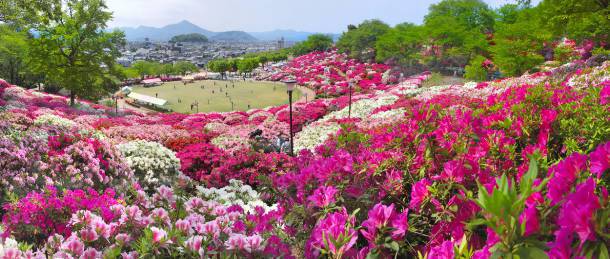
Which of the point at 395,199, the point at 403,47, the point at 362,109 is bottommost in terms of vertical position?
the point at 362,109

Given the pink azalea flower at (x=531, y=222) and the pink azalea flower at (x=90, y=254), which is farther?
the pink azalea flower at (x=90, y=254)

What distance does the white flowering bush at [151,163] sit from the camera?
8008mm

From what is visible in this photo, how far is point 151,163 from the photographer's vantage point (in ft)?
27.0

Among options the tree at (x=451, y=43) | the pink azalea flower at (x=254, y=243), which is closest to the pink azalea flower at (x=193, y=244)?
the pink azalea flower at (x=254, y=243)

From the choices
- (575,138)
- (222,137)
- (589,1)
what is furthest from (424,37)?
(575,138)

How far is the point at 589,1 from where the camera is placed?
53.5 feet

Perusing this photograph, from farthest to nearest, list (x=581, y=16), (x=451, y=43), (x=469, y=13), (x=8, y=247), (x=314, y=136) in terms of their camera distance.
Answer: (x=469, y=13) < (x=451, y=43) < (x=581, y=16) < (x=314, y=136) < (x=8, y=247)

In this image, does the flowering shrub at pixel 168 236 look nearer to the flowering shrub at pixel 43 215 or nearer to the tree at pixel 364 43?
the flowering shrub at pixel 43 215

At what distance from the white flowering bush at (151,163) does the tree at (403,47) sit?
44.8 metres

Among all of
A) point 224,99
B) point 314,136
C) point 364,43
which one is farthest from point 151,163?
point 364,43

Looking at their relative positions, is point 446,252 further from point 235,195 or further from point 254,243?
point 235,195

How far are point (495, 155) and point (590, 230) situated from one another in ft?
5.76

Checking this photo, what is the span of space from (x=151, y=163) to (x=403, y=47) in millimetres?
50815

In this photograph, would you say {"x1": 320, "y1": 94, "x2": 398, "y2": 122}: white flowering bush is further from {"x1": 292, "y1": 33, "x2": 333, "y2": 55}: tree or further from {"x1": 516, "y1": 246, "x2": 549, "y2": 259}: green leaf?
{"x1": 292, "y1": 33, "x2": 333, "y2": 55}: tree
